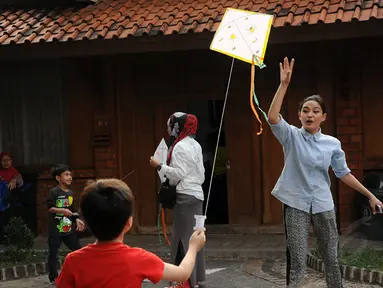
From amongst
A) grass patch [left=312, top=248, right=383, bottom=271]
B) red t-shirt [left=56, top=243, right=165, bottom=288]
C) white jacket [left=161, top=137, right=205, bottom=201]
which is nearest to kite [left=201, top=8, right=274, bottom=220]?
white jacket [left=161, top=137, right=205, bottom=201]

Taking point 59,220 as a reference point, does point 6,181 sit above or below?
above

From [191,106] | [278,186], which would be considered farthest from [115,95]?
[278,186]

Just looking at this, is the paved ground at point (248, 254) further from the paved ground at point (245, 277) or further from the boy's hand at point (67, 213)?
the boy's hand at point (67, 213)

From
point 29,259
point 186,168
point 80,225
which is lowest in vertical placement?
point 29,259

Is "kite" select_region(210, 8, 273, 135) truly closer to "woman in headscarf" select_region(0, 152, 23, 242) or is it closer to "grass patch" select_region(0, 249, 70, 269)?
"grass patch" select_region(0, 249, 70, 269)

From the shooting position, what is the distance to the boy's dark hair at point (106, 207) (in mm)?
2793

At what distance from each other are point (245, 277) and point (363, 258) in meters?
1.31

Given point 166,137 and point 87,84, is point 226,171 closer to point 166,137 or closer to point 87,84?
point 166,137

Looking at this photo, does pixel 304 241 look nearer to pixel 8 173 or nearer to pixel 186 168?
pixel 186 168

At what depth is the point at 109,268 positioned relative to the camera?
2.83 m

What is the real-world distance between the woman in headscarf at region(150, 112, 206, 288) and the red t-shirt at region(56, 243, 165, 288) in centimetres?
289

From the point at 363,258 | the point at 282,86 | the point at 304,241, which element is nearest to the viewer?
the point at 282,86

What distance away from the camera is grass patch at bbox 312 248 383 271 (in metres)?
6.55

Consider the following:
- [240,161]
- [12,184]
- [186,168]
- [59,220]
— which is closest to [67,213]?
[59,220]
